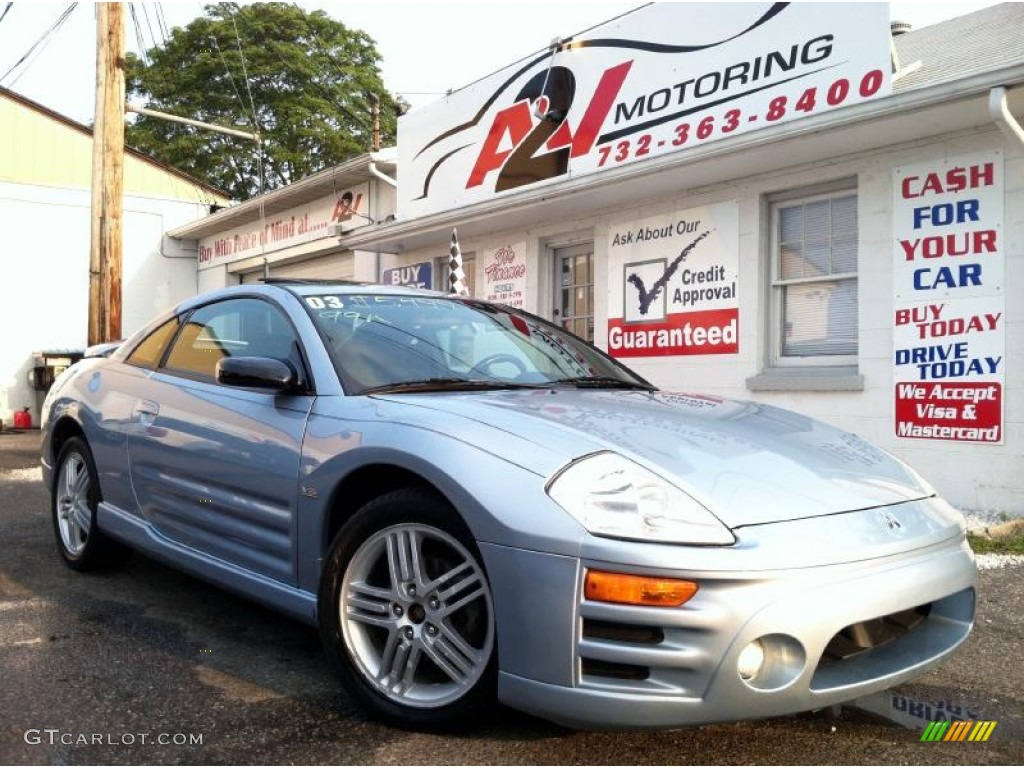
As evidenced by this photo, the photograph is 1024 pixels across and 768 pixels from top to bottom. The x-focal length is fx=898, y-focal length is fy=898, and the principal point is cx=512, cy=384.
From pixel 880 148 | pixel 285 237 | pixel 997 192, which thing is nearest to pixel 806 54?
pixel 880 148

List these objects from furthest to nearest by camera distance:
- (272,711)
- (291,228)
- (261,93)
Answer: (261,93) → (291,228) → (272,711)

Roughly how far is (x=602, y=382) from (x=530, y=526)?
1428 millimetres

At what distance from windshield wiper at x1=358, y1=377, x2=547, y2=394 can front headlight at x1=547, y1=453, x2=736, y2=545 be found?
2.87 feet

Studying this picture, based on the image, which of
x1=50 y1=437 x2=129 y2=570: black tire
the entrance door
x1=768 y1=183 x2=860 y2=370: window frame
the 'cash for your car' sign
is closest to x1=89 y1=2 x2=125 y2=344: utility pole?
the entrance door

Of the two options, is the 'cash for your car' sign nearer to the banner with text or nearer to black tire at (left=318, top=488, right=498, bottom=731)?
the banner with text

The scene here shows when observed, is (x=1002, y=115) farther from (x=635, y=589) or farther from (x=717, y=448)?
(x=635, y=589)

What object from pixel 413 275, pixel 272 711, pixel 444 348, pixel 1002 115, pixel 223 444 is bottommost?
pixel 272 711

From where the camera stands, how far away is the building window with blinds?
7168 millimetres

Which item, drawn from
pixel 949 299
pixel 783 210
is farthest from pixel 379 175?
pixel 949 299

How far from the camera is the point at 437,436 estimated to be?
2701 millimetres

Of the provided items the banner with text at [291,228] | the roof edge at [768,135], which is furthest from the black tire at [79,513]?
the banner with text at [291,228]

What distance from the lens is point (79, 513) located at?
4.71 metres

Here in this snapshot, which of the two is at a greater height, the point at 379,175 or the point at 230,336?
the point at 379,175

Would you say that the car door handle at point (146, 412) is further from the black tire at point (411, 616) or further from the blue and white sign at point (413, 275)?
the blue and white sign at point (413, 275)
